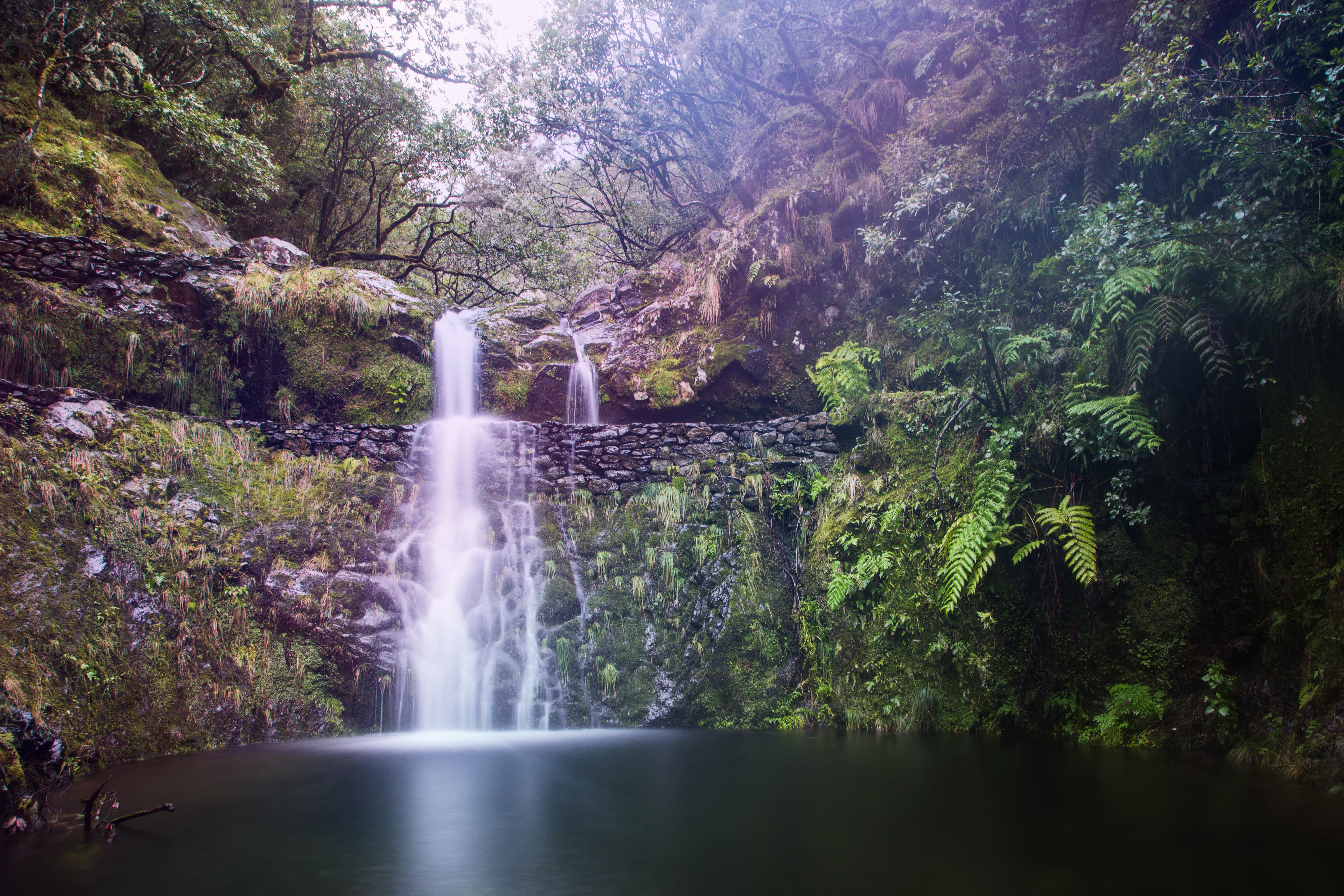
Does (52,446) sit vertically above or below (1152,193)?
below

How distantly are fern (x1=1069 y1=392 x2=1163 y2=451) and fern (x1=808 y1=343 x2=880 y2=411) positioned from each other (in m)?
3.24

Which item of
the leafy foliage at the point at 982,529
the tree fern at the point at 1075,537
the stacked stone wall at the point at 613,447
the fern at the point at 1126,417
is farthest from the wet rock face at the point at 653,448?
the fern at the point at 1126,417

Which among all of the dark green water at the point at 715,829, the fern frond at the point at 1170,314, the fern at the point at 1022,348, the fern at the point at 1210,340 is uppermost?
the fern at the point at 1022,348

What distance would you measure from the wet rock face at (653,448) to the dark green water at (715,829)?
4403 mm

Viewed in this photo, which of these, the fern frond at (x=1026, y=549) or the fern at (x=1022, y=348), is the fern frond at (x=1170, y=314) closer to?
the fern at (x=1022, y=348)

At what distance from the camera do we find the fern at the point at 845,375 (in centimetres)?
870

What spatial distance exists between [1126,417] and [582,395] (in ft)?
24.4

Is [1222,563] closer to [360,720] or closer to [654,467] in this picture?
[654,467]

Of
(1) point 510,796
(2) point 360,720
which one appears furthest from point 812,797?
(2) point 360,720

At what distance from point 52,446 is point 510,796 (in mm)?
5993

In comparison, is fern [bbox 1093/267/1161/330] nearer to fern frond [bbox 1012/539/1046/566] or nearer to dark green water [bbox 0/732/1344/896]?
fern frond [bbox 1012/539/1046/566]

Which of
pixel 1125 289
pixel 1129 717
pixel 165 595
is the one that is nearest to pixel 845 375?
pixel 1125 289

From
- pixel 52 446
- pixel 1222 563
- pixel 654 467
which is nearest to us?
pixel 1222 563

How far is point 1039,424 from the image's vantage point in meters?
6.10
